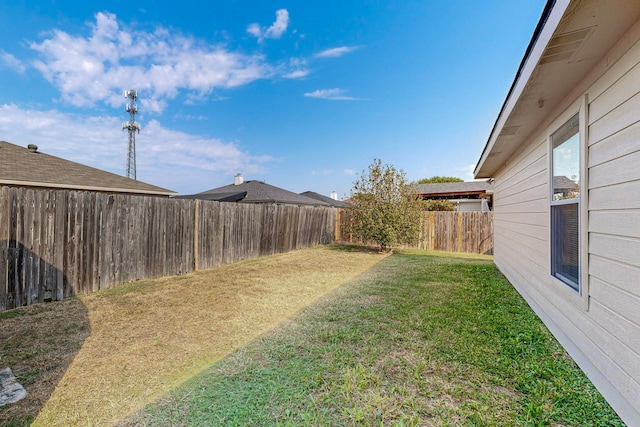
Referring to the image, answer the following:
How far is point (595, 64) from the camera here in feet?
7.02

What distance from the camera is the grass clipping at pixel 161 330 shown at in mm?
2002

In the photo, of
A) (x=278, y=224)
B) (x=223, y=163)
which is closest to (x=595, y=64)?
(x=278, y=224)

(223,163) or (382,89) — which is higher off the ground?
(382,89)

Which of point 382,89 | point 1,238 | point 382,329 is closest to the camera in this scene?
point 382,329

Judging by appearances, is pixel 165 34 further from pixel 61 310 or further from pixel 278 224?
pixel 61 310

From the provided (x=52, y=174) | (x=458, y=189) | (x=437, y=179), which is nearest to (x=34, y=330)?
(x=52, y=174)

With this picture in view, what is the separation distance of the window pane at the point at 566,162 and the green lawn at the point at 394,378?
1.56 meters

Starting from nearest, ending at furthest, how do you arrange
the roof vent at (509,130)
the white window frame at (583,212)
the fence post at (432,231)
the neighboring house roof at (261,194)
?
the white window frame at (583,212)
the roof vent at (509,130)
the fence post at (432,231)
the neighboring house roof at (261,194)

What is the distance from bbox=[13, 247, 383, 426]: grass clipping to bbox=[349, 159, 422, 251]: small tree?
4145 mm

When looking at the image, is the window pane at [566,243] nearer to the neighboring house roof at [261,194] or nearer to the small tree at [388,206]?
the small tree at [388,206]

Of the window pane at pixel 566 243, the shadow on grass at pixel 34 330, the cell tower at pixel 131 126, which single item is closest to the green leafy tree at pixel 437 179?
the cell tower at pixel 131 126

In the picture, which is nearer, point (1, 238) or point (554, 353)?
point (554, 353)

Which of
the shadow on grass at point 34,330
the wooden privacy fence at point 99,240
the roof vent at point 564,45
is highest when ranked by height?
the roof vent at point 564,45

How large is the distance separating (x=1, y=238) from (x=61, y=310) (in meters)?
1.28
